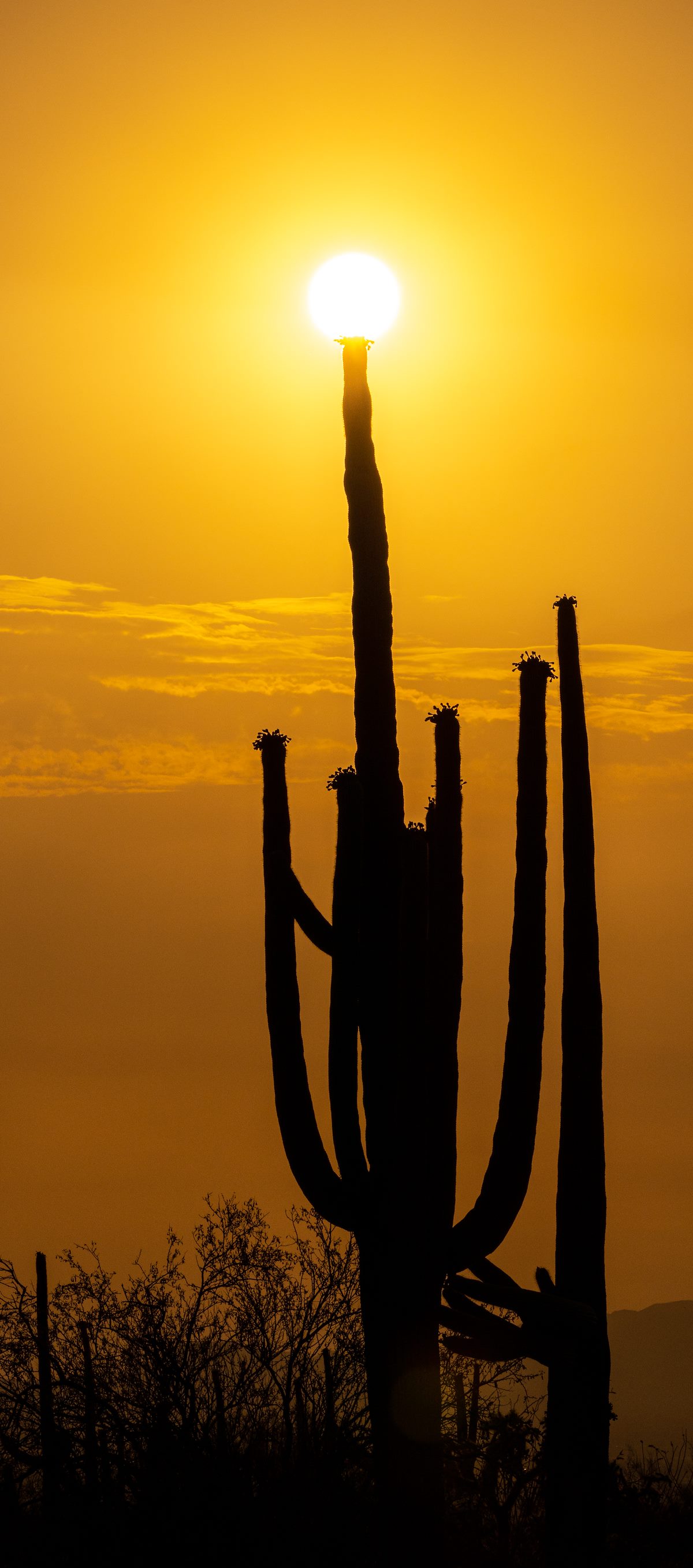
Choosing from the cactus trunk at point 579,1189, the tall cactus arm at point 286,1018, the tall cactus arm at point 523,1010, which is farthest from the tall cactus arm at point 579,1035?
the tall cactus arm at point 286,1018

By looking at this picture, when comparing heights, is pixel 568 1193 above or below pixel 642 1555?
above

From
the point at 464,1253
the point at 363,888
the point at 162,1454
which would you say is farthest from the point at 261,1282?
the point at 363,888

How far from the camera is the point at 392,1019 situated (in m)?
10.2

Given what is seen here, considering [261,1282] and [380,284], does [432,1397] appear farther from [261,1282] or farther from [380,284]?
[380,284]

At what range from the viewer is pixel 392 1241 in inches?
383

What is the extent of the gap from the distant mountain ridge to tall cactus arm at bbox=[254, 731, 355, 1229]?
108861 mm

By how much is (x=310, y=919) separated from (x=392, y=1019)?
107cm

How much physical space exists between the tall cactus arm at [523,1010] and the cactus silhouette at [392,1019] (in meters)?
0.01

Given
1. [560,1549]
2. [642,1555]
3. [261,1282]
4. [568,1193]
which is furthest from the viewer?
[642,1555]

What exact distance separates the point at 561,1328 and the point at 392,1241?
2.26 meters

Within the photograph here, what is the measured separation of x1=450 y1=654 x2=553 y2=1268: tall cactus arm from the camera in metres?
10.5

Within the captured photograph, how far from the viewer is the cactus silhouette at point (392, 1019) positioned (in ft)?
31.9

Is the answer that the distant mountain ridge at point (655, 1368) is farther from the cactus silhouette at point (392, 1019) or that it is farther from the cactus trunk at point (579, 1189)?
the cactus silhouette at point (392, 1019)

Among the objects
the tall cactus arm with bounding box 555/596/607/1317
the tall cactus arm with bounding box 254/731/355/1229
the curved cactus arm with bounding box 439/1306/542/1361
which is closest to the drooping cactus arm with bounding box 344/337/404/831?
the tall cactus arm with bounding box 254/731/355/1229
